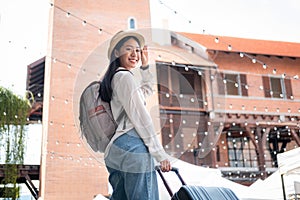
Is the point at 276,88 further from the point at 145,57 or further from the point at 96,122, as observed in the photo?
the point at 96,122

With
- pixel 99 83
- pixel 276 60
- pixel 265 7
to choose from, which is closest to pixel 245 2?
pixel 265 7

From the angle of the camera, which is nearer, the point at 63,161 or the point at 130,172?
the point at 130,172

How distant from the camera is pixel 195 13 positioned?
4.40 meters

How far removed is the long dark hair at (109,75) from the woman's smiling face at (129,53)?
0.01m

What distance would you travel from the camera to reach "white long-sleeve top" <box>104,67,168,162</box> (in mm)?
1145

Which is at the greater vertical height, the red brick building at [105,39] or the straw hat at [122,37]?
the red brick building at [105,39]

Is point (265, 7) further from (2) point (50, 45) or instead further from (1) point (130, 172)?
(2) point (50, 45)

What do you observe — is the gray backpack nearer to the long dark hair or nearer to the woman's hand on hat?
the long dark hair

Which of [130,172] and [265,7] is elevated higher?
[265,7]

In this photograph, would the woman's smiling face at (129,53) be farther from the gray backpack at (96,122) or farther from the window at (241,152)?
the window at (241,152)

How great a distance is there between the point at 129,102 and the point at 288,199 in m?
3.25

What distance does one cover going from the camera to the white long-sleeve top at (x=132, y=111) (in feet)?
3.76

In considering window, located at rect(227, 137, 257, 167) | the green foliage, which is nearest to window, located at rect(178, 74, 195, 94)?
the green foliage

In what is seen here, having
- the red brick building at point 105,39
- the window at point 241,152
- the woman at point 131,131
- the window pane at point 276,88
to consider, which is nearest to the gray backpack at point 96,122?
the woman at point 131,131
